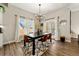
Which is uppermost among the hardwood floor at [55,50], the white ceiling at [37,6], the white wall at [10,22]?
the white ceiling at [37,6]

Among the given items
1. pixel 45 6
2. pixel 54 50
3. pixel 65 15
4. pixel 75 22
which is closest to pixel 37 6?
pixel 45 6

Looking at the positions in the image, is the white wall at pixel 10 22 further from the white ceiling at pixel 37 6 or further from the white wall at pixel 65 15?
the white wall at pixel 65 15

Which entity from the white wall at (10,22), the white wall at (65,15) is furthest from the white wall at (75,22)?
the white wall at (10,22)

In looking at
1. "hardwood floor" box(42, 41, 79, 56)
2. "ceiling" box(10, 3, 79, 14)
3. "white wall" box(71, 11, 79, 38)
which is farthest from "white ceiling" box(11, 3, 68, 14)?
"hardwood floor" box(42, 41, 79, 56)

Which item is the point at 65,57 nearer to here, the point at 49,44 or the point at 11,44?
the point at 49,44

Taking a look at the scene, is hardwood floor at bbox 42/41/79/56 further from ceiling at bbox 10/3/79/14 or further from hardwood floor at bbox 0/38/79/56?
ceiling at bbox 10/3/79/14

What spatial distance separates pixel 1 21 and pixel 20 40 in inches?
19.8

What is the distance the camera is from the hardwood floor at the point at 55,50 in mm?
1587

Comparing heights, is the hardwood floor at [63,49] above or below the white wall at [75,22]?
below

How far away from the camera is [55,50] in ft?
5.43

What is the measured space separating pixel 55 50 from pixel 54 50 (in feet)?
0.07

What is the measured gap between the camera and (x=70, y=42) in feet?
5.60

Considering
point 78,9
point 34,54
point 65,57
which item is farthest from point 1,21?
point 78,9

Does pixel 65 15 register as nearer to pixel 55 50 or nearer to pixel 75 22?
pixel 75 22
